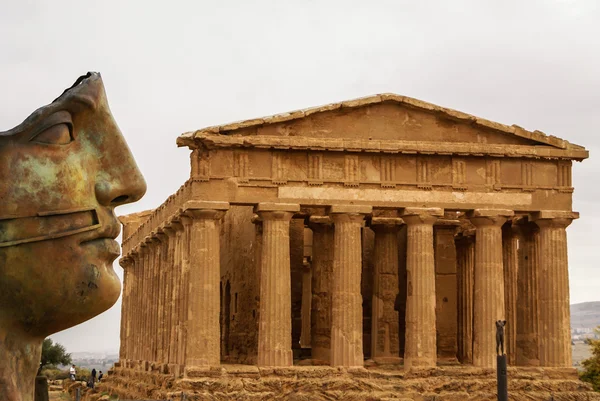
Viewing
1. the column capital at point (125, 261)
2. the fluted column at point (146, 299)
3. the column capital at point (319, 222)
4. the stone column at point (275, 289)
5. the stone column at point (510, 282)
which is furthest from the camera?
the column capital at point (125, 261)

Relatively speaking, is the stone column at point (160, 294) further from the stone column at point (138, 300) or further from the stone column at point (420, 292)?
the stone column at point (420, 292)

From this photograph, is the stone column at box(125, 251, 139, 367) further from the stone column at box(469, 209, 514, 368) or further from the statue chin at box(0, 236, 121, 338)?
the statue chin at box(0, 236, 121, 338)

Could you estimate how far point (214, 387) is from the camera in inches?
1210

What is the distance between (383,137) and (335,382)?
22.2ft

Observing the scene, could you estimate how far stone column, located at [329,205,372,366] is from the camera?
32.2m

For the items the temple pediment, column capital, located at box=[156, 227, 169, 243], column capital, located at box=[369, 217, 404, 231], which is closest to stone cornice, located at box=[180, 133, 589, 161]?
the temple pediment

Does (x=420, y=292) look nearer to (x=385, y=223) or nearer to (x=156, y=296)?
(x=385, y=223)

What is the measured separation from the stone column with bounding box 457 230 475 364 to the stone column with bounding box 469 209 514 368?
15.5 feet

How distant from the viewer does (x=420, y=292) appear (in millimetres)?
32969

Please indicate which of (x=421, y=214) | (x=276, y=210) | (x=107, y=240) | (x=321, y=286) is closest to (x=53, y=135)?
(x=107, y=240)

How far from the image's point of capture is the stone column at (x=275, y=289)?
3177cm

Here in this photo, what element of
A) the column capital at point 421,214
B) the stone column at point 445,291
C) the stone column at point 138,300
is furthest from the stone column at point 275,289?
the stone column at point 138,300

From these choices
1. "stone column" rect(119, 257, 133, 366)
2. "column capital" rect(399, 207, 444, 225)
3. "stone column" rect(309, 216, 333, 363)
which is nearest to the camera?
"column capital" rect(399, 207, 444, 225)

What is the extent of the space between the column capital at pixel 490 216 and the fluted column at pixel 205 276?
701 cm
